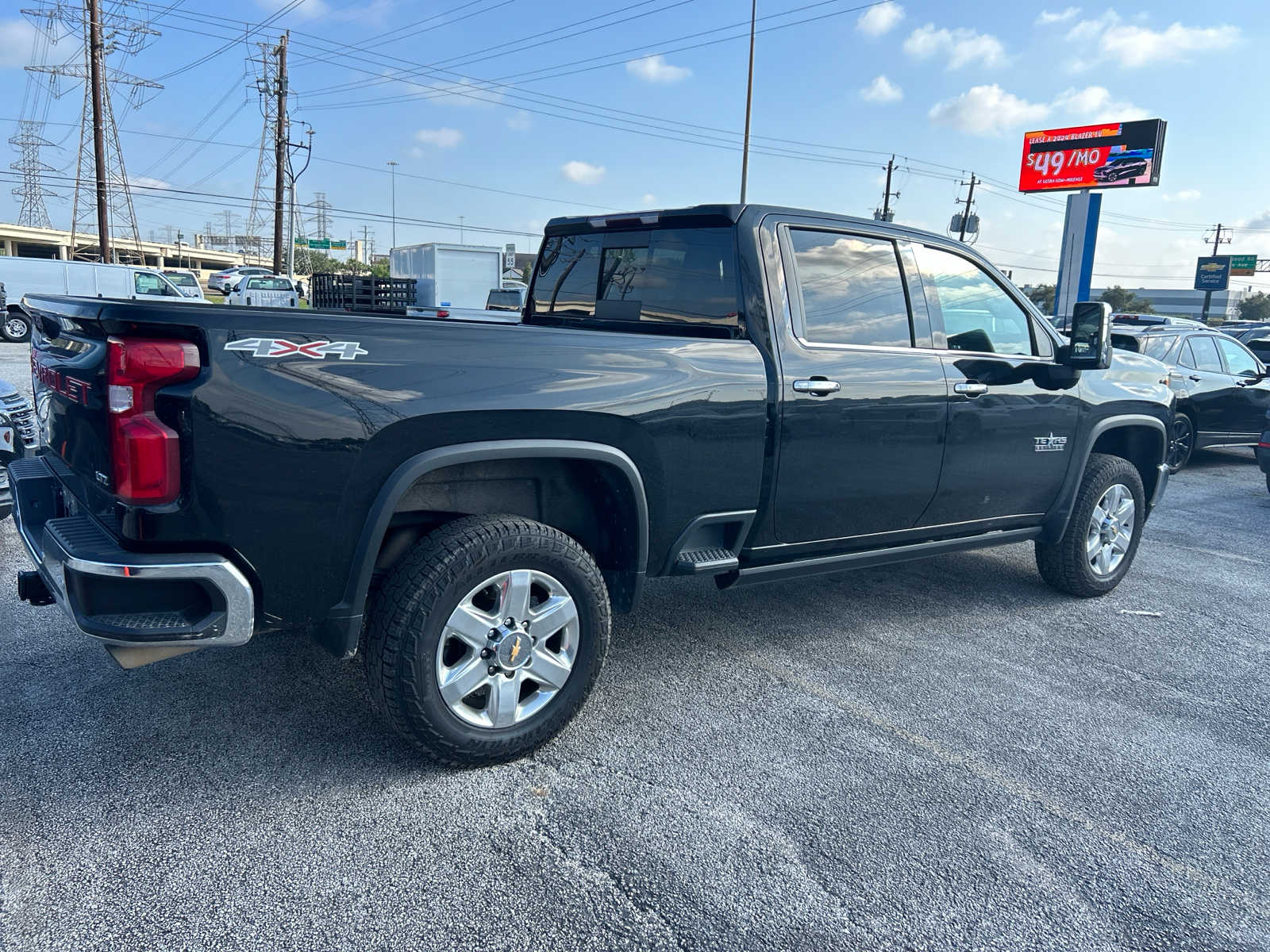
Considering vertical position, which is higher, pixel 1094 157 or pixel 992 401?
pixel 1094 157

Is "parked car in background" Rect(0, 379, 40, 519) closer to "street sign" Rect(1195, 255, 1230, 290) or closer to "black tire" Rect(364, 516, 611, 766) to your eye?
"black tire" Rect(364, 516, 611, 766)

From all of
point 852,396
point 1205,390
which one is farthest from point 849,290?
point 1205,390

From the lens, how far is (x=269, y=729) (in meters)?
3.25

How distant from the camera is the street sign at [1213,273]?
73.8 m

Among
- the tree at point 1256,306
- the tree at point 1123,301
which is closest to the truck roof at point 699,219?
the tree at point 1123,301

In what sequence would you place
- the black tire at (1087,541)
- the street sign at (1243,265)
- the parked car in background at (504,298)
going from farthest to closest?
the street sign at (1243,265) < the parked car in background at (504,298) < the black tire at (1087,541)

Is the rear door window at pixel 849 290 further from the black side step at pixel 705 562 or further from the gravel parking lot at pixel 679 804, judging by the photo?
the gravel parking lot at pixel 679 804

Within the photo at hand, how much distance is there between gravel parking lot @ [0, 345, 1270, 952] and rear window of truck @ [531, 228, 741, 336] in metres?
1.51

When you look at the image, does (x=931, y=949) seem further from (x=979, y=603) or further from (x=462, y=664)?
(x=979, y=603)

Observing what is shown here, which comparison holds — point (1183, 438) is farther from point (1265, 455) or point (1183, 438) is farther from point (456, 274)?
point (456, 274)

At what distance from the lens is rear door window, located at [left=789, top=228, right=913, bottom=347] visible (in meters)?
3.79

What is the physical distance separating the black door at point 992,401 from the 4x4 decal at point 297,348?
2.71 meters

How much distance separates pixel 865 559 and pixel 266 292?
29.7 meters

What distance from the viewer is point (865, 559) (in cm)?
413
